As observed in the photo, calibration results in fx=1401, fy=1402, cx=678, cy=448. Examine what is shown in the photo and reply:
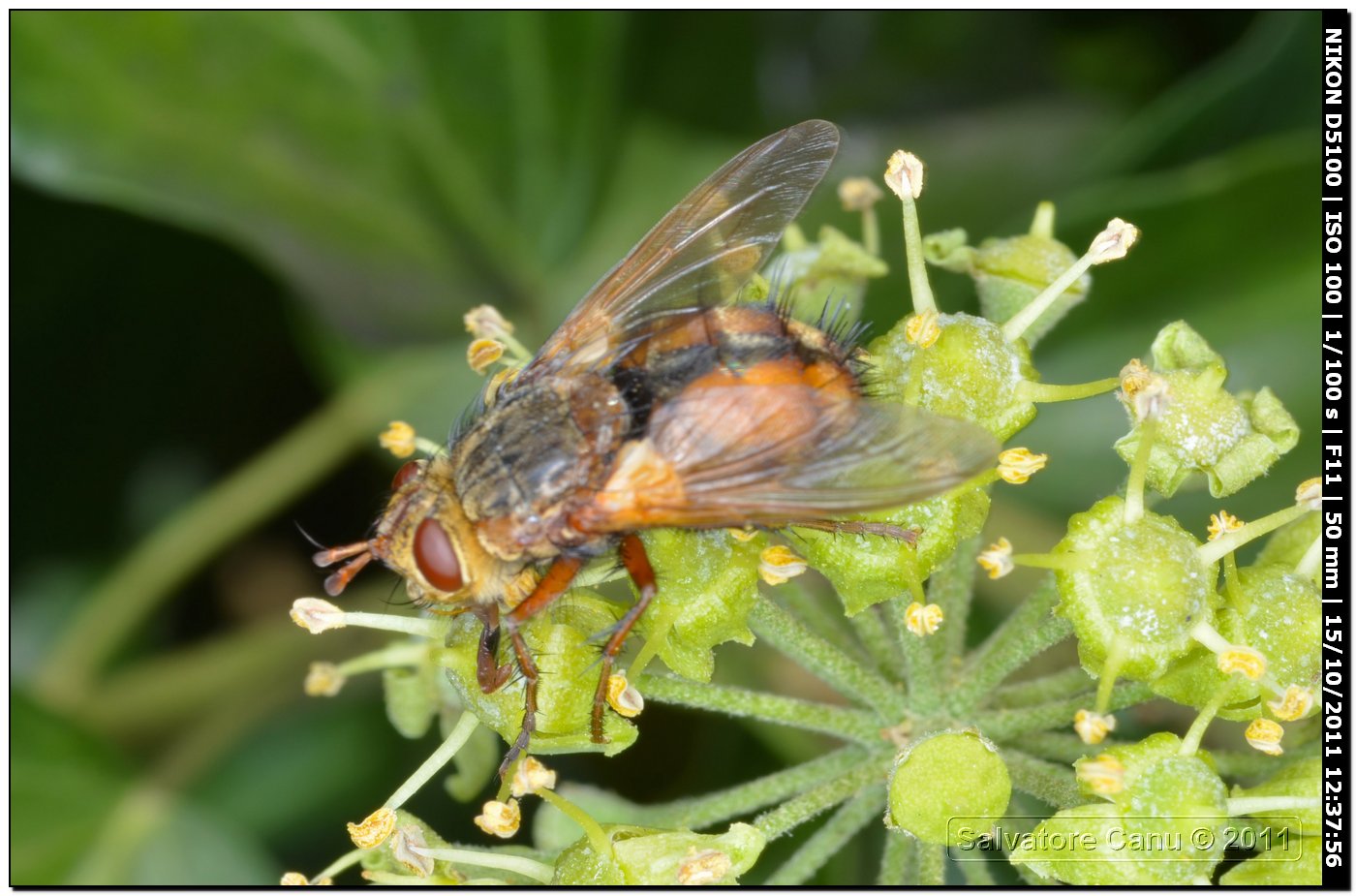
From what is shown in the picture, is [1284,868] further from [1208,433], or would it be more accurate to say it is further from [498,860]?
[498,860]

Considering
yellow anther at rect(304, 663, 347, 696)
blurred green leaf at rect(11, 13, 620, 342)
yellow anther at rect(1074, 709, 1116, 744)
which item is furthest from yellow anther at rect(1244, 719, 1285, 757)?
blurred green leaf at rect(11, 13, 620, 342)

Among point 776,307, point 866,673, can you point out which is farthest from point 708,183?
point 866,673

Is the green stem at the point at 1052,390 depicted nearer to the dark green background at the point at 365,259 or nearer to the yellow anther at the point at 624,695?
the yellow anther at the point at 624,695

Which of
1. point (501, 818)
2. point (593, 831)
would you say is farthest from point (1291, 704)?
point (501, 818)

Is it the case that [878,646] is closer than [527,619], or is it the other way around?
[527,619]

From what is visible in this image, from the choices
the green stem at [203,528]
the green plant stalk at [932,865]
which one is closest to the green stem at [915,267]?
the green plant stalk at [932,865]

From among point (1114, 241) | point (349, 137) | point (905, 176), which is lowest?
point (1114, 241)
